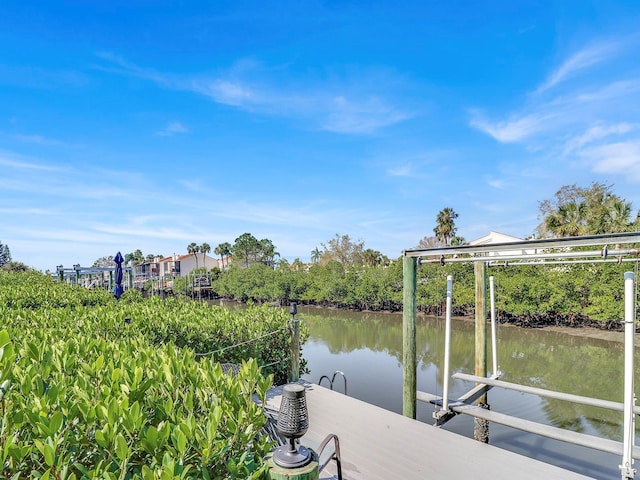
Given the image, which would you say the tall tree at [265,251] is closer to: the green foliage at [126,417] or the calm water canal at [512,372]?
the calm water canal at [512,372]

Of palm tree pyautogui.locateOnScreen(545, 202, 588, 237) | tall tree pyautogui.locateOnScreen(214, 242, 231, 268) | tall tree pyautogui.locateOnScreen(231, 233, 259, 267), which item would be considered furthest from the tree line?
tall tree pyautogui.locateOnScreen(214, 242, 231, 268)

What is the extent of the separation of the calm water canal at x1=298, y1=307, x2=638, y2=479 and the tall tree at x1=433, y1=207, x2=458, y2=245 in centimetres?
1323

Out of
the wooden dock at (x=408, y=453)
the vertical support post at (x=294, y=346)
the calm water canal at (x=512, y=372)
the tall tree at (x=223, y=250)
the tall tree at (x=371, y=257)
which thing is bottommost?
the calm water canal at (x=512, y=372)

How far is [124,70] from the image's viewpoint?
377 inches

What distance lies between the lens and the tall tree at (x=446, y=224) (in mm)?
30188

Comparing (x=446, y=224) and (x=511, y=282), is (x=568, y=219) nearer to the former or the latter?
(x=511, y=282)

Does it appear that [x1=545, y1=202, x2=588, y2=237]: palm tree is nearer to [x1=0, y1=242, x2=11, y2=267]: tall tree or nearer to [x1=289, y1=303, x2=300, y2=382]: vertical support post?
[x1=289, y1=303, x2=300, y2=382]: vertical support post

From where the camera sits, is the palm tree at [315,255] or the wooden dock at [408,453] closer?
the wooden dock at [408,453]

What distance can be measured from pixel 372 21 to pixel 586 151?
9.49 metres

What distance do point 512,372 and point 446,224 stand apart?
2137 cm

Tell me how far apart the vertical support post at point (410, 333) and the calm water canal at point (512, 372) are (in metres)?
0.93

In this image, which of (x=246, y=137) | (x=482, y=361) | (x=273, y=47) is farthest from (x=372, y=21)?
(x=482, y=361)

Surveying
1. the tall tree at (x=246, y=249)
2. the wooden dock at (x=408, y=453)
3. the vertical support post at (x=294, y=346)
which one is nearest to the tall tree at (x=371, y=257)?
the tall tree at (x=246, y=249)

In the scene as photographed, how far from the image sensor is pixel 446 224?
99.1ft
